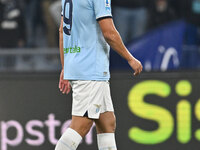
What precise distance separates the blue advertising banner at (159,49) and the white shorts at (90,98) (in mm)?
3119

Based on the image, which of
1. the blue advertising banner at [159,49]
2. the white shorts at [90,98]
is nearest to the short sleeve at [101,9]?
the white shorts at [90,98]

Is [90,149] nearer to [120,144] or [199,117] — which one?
[120,144]

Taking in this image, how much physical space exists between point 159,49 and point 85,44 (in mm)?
3474

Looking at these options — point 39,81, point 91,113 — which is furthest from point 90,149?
point 91,113

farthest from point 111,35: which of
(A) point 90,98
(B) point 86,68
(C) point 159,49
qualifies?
(C) point 159,49

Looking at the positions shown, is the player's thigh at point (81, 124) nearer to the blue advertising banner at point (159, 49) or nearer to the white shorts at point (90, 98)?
the white shorts at point (90, 98)

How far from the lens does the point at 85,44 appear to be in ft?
14.6

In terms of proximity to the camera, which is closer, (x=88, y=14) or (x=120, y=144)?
(x=88, y=14)

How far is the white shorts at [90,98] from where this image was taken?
14.5 feet

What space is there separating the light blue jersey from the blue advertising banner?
10.2ft

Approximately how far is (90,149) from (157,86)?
0.88 meters

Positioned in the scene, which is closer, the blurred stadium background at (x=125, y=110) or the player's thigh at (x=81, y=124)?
the player's thigh at (x=81, y=124)

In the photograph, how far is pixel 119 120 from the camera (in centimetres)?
620

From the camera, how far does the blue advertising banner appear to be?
25.1ft
